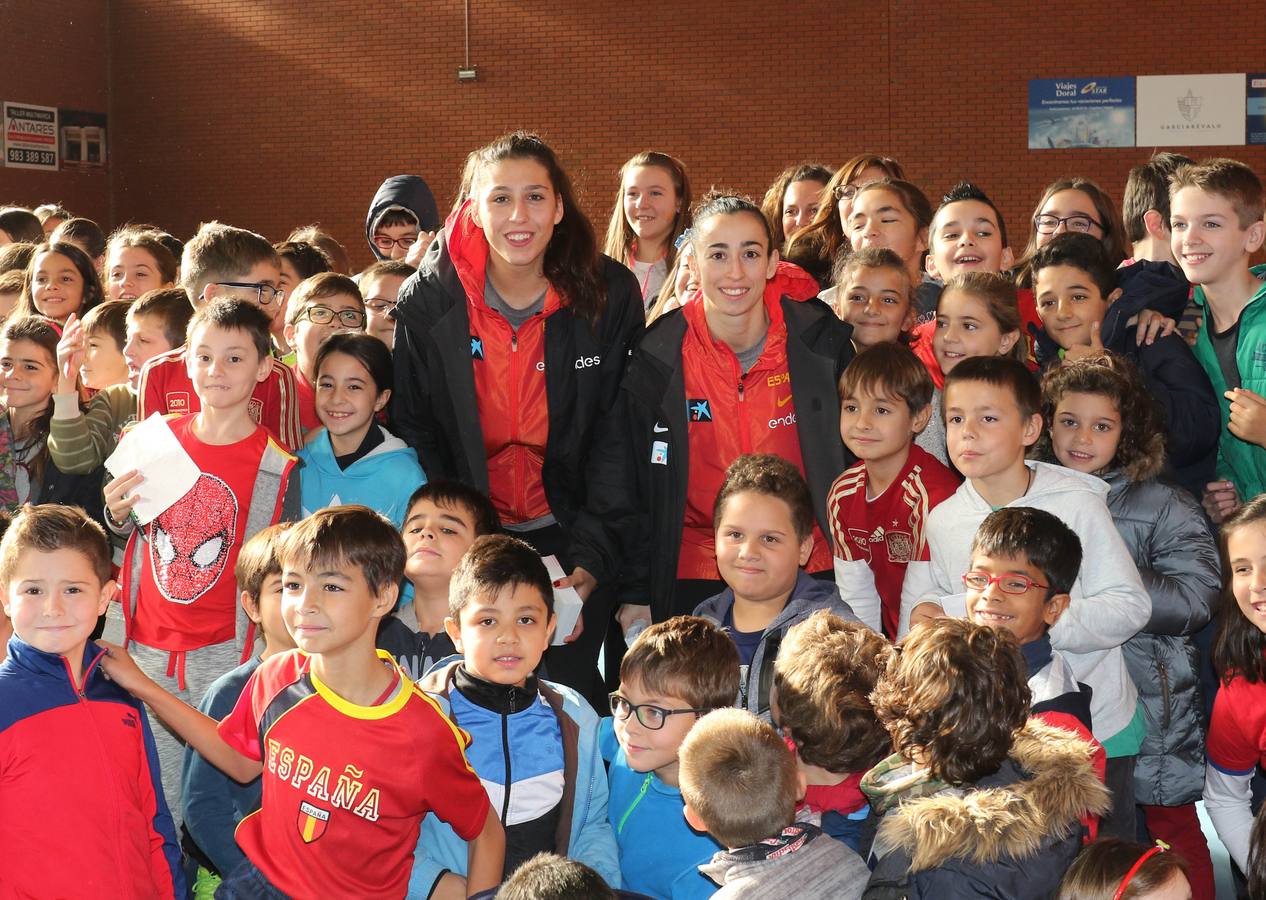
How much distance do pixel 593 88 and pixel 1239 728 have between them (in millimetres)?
13185

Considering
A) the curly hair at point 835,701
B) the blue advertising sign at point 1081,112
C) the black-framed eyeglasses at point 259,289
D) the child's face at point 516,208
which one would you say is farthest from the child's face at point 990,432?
the blue advertising sign at point 1081,112

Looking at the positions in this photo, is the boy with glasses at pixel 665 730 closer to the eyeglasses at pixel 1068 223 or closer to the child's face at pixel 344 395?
the child's face at pixel 344 395

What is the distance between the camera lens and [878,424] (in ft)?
12.3

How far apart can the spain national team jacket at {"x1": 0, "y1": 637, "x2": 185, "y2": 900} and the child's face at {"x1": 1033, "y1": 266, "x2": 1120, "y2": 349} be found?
326 cm

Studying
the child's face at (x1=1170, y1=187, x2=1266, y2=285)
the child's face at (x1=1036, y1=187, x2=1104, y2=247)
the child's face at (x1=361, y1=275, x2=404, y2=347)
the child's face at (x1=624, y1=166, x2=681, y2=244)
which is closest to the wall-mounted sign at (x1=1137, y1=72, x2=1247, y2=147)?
the child's face at (x1=1036, y1=187, x2=1104, y2=247)

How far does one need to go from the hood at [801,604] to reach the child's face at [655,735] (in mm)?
389

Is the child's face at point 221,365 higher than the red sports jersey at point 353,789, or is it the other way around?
the child's face at point 221,365

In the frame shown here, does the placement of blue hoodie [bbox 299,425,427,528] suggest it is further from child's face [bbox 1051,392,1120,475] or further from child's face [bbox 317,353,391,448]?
child's face [bbox 1051,392,1120,475]

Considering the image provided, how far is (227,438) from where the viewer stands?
148 inches

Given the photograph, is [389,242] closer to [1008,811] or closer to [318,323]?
[318,323]

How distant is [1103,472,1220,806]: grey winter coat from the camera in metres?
3.54

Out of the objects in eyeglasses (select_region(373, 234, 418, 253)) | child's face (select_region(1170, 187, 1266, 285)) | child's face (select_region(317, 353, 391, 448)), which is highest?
eyeglasses (select_region(373, 234, 418, 253))

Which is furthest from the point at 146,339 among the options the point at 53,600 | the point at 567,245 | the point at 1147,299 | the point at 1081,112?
the point at 1081,112

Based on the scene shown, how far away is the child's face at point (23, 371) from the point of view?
175 inches
